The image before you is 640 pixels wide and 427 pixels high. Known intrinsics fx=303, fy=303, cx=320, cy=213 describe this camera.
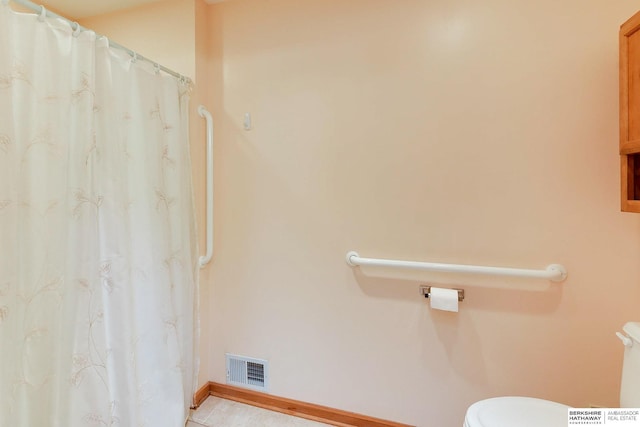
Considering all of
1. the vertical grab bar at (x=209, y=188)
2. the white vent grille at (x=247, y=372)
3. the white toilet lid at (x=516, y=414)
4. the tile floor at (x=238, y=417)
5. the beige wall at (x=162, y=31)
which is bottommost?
the tile floor at (x=238, y=417)

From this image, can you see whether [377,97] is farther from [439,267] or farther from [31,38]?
[31,38]

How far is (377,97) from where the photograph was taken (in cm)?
153

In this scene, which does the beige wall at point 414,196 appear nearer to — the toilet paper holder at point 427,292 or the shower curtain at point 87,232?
the toilet paper holder at point 427,292

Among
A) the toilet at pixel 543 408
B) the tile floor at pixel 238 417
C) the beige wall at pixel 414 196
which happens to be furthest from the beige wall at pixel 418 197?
the toilet at pixel 543 408

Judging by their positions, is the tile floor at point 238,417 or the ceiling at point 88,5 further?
the ceiling at point 88,5

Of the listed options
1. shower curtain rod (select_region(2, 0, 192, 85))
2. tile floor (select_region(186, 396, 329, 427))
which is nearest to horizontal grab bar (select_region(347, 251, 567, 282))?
tile floor (select_region(186, 396, 329, 427))

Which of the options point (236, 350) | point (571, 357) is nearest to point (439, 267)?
point (571, 357)

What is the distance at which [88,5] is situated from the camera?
5.97ft

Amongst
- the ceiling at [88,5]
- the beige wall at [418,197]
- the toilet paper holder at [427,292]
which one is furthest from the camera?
the ceiling at [88,5]

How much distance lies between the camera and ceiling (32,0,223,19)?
1781 millimetres

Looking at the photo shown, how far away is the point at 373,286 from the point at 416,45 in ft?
3.98

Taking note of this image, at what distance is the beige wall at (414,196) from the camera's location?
4.20 ft

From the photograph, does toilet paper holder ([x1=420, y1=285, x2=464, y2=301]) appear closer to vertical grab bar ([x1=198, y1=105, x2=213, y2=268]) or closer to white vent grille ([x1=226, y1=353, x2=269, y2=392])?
white vent grille ([x1=226, y1=353, x2=269, y2=392])

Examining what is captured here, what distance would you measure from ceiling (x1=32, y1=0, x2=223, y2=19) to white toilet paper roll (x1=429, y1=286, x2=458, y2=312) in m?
2.02
